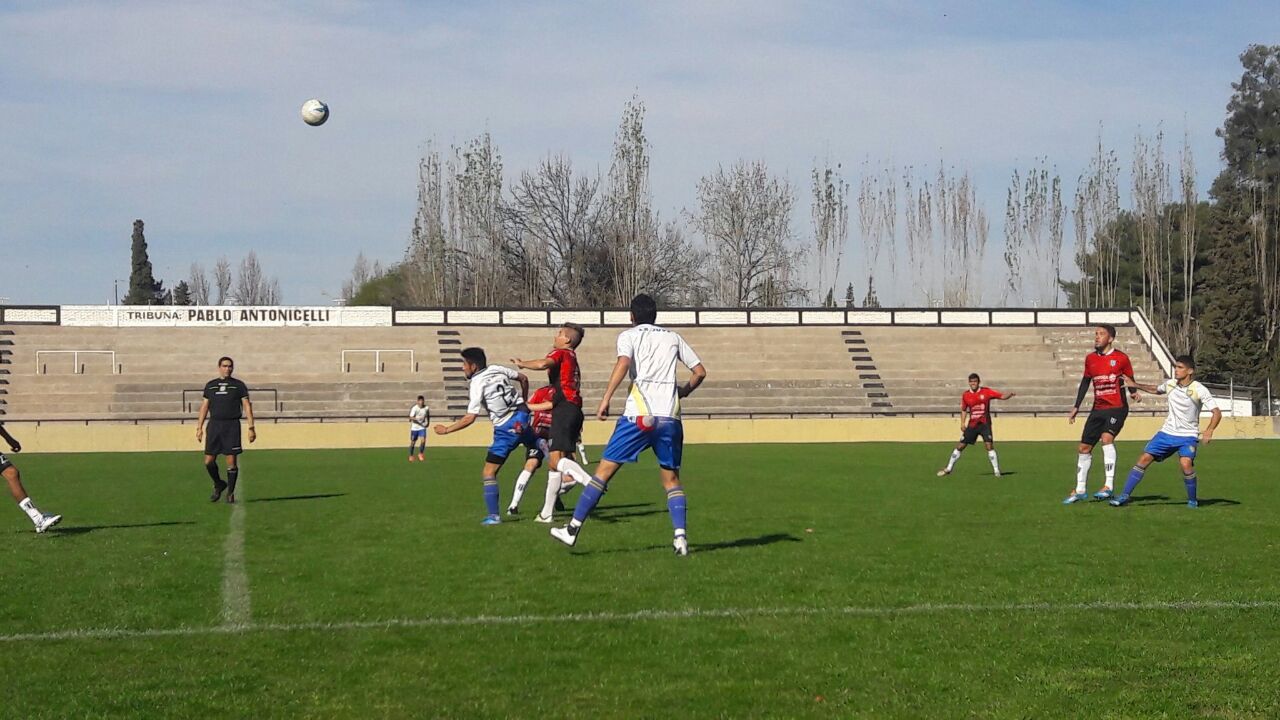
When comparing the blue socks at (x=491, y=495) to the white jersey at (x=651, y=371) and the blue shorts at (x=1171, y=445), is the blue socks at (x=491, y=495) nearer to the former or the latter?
the white jersey at (x=651, y=371)

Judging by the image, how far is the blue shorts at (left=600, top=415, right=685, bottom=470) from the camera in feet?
33.9

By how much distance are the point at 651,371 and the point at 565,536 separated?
155 cm

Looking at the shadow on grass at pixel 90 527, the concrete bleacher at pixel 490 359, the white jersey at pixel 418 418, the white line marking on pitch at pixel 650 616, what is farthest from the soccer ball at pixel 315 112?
the white line marking on pitch at pixel 650 616

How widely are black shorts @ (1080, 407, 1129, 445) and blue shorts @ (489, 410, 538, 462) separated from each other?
706 centimetres

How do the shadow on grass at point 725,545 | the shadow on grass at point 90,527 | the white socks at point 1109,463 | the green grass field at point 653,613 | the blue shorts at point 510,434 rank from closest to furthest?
the green grass field at point 653,613
the shadow on grass at point 725,545
the shadow on grass at point 90,527
the blue shorts at point 510,434
the white socks at point 1109,463

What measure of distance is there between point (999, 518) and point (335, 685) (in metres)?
9.38

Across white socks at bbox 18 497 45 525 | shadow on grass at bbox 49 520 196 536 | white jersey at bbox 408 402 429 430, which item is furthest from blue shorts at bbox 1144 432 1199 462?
white jersey at bbox 408 402 429 430

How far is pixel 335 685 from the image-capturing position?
233 inches

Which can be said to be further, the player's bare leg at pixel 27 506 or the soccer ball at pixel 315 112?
the soccer ball at pixel 315 112

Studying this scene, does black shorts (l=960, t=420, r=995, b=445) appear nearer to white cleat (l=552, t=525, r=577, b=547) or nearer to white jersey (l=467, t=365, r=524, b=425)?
white jersey (l=467, t=365, r=524, b=425)

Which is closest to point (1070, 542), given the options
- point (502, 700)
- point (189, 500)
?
point (502, 700)

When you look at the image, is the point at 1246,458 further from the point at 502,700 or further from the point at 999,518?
the point at 502,700

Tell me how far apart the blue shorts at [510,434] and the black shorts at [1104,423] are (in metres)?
7.06

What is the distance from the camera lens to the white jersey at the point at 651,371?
10359mm
